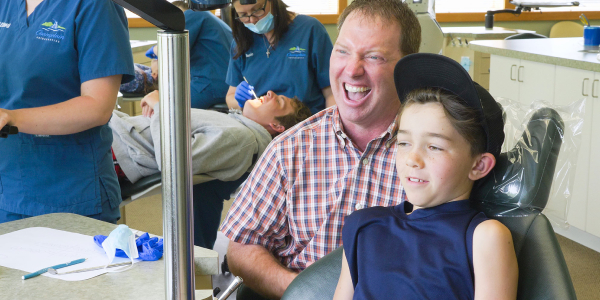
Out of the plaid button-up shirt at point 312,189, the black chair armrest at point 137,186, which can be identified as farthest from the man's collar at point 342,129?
the black chair armrest at point 137,186

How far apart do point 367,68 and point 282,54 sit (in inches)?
53.7

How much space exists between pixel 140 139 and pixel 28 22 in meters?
0.84

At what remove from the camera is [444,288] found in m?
0.98

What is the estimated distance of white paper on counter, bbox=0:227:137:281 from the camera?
3.59 feet

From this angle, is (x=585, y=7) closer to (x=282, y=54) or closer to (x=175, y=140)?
(x=282, y=54)

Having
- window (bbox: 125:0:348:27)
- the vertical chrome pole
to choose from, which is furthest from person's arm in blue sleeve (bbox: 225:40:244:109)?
window (bbox: 125:0:348:27)

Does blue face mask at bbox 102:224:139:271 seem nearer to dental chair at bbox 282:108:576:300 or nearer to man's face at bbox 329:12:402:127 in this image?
dental chair at bbox 282:108:576:300

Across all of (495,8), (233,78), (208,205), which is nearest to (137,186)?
(208,205)

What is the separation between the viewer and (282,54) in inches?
109

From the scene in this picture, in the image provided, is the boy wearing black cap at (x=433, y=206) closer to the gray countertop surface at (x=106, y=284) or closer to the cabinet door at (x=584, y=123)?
the gray countertop surface at (x=106, y=284)

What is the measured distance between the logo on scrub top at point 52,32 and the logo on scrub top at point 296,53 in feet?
4.64

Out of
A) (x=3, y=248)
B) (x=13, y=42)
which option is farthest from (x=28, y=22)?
(x=3, y=248)

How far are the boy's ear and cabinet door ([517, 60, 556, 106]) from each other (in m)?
2.20

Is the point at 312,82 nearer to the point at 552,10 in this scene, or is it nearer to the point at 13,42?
the point at 13,42
